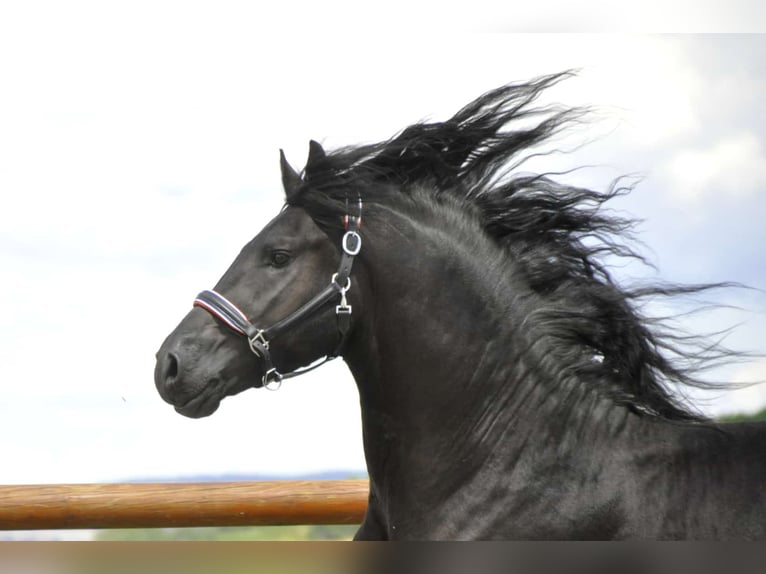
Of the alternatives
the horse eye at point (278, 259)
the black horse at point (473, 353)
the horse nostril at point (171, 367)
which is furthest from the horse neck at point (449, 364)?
the horse nostril at point (171, 367)

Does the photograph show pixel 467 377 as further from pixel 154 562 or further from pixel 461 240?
pixel 154 562

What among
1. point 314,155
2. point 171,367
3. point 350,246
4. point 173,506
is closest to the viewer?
point 171,367

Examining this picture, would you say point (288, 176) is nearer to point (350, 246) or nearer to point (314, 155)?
point (314, 155)

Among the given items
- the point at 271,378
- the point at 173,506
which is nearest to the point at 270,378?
the point at 271,378

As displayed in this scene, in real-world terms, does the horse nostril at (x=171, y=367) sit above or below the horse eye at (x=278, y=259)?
below

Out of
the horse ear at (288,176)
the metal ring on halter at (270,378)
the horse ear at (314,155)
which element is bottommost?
the metal ring on halter at (270,378)

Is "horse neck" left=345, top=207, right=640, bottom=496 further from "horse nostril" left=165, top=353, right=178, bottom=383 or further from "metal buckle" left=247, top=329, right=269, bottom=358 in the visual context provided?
"horse nostril" left=165, top=353, right=178, bottom=383

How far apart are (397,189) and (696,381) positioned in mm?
1260

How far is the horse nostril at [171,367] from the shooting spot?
3.48 meters

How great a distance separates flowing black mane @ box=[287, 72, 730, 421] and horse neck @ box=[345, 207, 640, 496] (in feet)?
0.37

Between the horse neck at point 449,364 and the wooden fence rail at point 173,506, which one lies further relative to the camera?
the wooden fence rail at point 173,506

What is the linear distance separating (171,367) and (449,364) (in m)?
0.93

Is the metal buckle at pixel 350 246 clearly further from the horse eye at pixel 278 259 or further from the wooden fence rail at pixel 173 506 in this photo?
the wooden fence rail at pixel 173 506

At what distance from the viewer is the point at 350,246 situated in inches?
142
